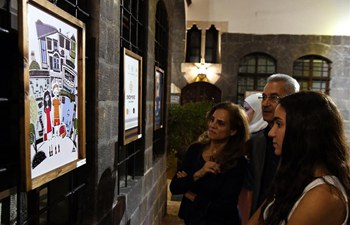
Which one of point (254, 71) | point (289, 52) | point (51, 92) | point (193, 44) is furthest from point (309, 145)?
point (193, 44)

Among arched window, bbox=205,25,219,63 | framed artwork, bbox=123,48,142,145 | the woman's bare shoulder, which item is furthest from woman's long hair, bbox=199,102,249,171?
arched window, bbox=205,25,219,63

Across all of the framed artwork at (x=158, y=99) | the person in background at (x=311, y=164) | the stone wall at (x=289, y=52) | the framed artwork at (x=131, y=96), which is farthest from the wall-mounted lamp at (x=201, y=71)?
the person in background at (x=311, y=164)

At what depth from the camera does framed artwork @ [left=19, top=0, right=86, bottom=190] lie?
3.69ft

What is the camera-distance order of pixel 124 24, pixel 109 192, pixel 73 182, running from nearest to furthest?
pixel 73 182, pixel 109 192, pixel 124 24

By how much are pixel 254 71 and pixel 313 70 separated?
1622 mm

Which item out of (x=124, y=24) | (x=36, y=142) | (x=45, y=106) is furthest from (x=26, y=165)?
(x=124, y=24)

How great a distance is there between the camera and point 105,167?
6.61 ft

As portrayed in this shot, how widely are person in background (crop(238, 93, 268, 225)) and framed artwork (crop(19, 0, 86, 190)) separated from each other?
0.98 meters

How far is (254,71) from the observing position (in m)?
9.80

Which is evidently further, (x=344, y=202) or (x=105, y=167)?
(x=105, y=167)

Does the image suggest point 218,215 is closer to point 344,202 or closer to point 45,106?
point 344,202

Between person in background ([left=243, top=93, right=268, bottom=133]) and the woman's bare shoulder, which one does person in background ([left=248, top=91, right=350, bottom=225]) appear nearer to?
the woman's bare shoulder

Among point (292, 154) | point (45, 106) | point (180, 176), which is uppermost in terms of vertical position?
point (45, 106)

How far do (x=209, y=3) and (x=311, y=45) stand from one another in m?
3.04
